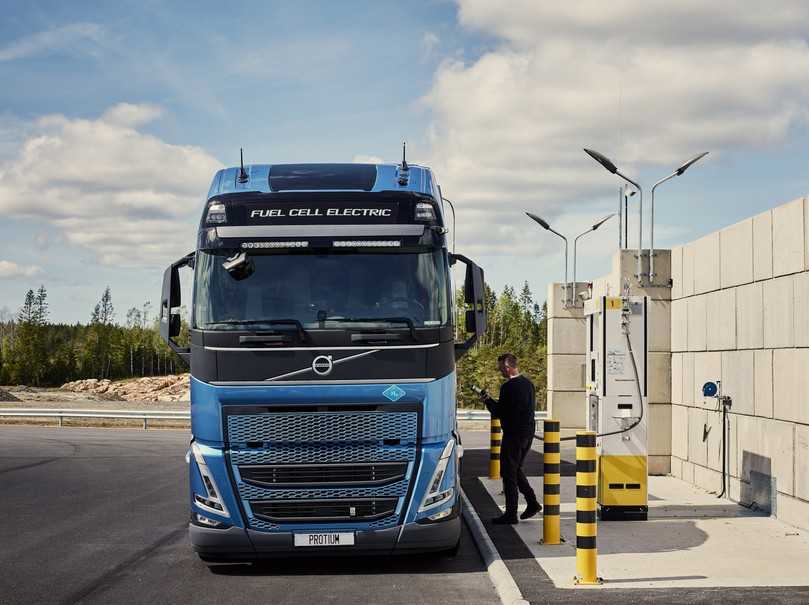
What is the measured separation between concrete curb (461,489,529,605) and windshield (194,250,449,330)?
2.21 metres

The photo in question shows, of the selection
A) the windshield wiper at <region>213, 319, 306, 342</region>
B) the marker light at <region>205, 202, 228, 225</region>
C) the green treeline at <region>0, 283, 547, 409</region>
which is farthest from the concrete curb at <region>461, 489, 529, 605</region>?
the green treeline at <region>0, 283, 547, 409</region>

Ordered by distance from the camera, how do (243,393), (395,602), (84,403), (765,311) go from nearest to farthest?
(395,602) → (243,393) → (765,311) → (84,403)

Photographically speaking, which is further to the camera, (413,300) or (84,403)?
(84,403)

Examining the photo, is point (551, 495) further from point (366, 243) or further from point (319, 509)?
point (366, 243)

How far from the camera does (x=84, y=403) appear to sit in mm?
60188

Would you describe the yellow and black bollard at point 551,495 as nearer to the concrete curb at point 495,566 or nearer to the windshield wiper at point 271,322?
the concrete curb at point 495,566

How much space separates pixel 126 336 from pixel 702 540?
16480cm

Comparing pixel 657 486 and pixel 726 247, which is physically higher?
pixel 726 247

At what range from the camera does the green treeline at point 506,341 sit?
76500 mm

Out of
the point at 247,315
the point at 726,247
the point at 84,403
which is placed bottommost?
the point at 84,403

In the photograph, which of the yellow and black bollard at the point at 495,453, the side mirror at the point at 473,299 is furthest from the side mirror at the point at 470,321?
the yellow and black bollard at the point at 495,453

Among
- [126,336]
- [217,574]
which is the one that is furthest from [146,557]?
[126,336]

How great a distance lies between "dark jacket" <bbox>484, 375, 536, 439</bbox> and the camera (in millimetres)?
11836

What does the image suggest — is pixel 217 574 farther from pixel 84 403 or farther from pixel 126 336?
pixel 126 336
